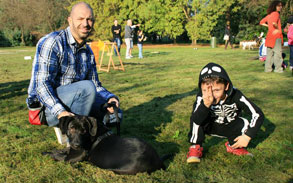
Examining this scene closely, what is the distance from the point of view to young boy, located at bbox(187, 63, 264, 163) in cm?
309

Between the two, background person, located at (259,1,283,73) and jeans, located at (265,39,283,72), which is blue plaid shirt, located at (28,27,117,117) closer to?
background person, located at (259,1,283,73)

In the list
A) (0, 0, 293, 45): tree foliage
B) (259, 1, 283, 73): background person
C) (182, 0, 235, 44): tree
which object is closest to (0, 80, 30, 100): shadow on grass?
(259, 1, 283, 73): background person

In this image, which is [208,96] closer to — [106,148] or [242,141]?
[242,141]

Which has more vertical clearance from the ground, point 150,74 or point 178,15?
point 178,15

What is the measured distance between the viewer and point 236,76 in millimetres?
9406

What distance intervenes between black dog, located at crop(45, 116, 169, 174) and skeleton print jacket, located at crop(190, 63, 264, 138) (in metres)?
0.75

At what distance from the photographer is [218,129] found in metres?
3.57

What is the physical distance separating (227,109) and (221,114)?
0.10m

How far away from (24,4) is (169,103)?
51.6 m

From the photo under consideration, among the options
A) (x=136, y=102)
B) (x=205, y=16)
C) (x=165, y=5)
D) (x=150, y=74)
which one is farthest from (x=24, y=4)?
(x=136, y=102)

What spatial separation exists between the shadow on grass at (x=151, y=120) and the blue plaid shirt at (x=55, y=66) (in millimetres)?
929

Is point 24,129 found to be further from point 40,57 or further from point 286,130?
point 286,130

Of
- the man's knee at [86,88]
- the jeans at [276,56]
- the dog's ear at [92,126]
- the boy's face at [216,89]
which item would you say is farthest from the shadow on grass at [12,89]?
the jeans at [276,56]

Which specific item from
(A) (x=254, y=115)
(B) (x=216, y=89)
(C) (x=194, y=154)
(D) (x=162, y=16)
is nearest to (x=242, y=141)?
(A) (x=254, y=115)
